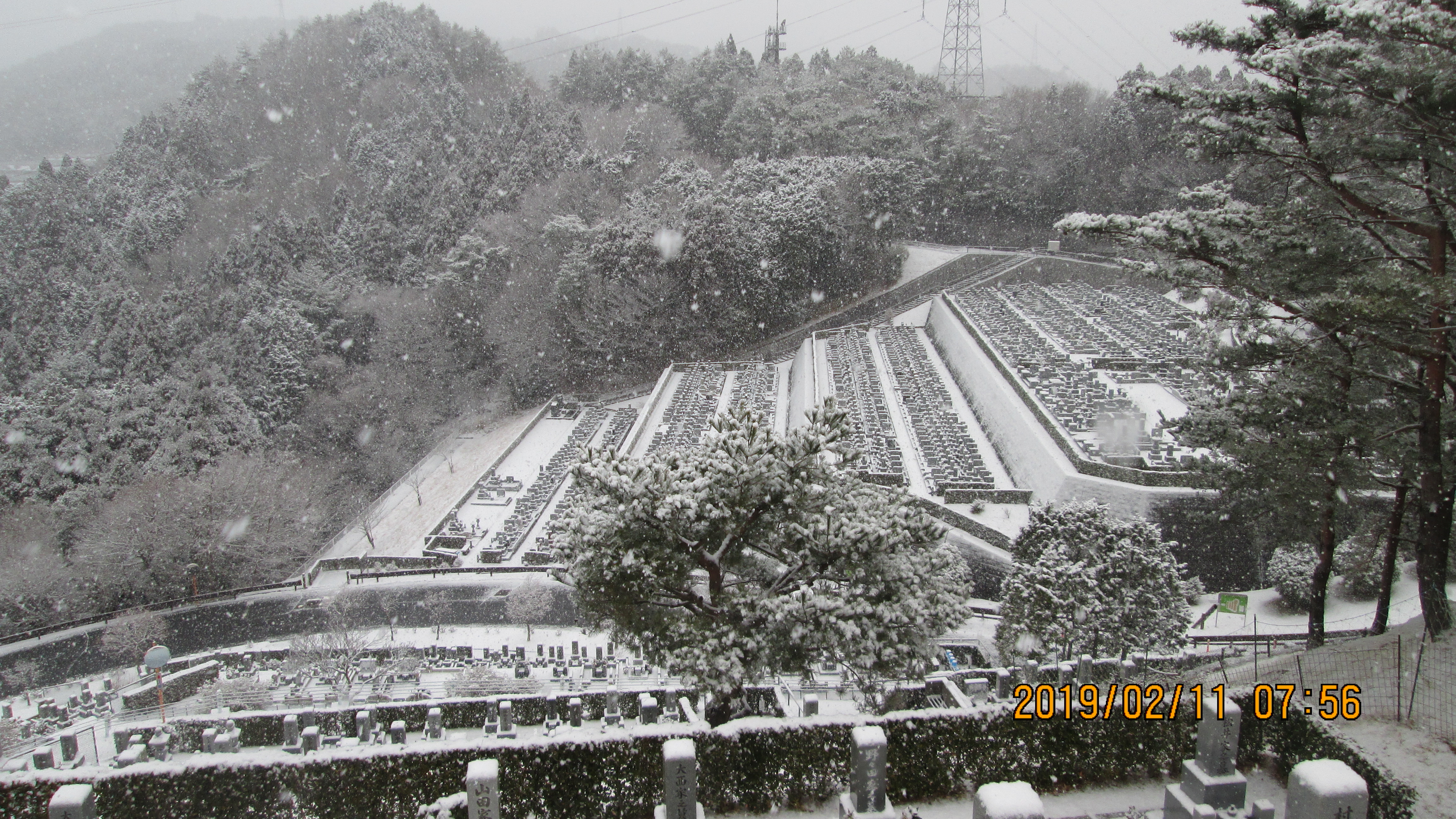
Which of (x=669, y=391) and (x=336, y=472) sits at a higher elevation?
(x=669, y=391)

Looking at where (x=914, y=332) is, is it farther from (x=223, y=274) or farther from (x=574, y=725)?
(x=223, y=274)

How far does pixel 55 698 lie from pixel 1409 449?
60.3 feet

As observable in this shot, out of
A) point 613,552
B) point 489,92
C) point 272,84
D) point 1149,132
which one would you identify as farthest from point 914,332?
point 272,84

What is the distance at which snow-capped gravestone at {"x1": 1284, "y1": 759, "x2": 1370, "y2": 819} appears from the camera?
4.35m

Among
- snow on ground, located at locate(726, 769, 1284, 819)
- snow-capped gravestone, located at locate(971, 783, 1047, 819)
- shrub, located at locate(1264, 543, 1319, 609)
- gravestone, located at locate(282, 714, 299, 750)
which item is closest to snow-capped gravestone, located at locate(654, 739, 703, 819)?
snow on ground, located at locate(726, 769, 1284, 819)

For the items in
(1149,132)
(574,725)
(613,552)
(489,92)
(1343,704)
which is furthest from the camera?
(489,92)

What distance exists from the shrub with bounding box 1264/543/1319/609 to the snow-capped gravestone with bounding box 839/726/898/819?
27.3 ft

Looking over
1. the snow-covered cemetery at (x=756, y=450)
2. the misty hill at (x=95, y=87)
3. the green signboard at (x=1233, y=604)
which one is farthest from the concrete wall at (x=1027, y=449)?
the misty hill at (x=95, y=87)

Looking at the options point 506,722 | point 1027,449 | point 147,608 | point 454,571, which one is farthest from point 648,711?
point 147,608

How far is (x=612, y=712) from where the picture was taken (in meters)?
8.83

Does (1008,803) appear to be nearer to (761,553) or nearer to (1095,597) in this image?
(761,553)

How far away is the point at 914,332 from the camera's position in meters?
26.1

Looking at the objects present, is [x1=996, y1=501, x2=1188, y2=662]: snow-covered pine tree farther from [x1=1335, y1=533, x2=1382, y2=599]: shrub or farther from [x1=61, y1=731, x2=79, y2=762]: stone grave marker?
[x1=61, y1=731, x2=79, y2=762]: stone grave marker

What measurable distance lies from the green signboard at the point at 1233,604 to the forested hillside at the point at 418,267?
1864 cm
